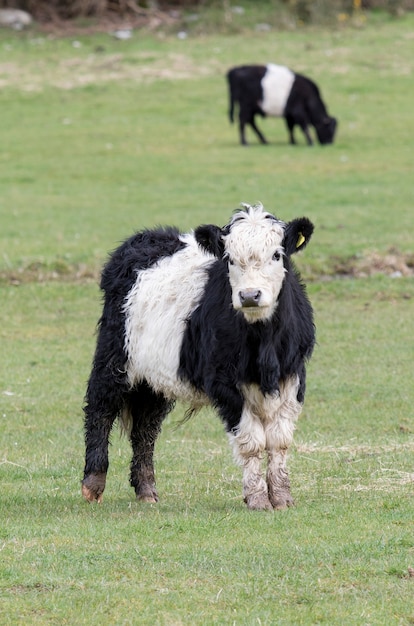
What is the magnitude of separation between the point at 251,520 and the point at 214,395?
2.91 ft

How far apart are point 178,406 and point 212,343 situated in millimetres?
4180

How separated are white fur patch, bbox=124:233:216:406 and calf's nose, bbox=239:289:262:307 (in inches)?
35.1

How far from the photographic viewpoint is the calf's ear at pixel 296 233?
7.54 m

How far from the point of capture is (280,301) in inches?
296

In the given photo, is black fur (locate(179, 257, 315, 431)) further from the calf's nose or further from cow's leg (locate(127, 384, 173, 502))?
cow's leg (locate(127, 384, 173, 502))

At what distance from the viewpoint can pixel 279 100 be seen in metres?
28.5

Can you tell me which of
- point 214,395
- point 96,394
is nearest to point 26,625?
point 214,395

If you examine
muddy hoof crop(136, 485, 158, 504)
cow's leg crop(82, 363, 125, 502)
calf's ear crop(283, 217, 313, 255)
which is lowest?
muddy hoof crop(136, 485, 158, 504)

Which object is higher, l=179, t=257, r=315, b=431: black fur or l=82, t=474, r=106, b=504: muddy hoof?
l=179, t=257, r=315, b=431: black fur

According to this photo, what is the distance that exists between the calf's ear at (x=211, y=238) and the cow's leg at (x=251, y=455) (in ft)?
3.24

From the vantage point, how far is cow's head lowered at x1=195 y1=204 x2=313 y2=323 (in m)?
7.21

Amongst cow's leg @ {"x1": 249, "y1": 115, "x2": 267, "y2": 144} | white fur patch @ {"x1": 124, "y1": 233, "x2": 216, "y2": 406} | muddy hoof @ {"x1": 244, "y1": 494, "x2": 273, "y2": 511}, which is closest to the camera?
muddy hoof @ {"x1": 244, "y1": 494, "x2": 273, "y2": 511}

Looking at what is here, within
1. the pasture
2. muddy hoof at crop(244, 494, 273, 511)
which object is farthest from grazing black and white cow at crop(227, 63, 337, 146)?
muddy hoof at crop(244, 494, 273, 511)

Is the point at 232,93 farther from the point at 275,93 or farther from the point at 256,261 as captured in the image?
the point at 256,261
